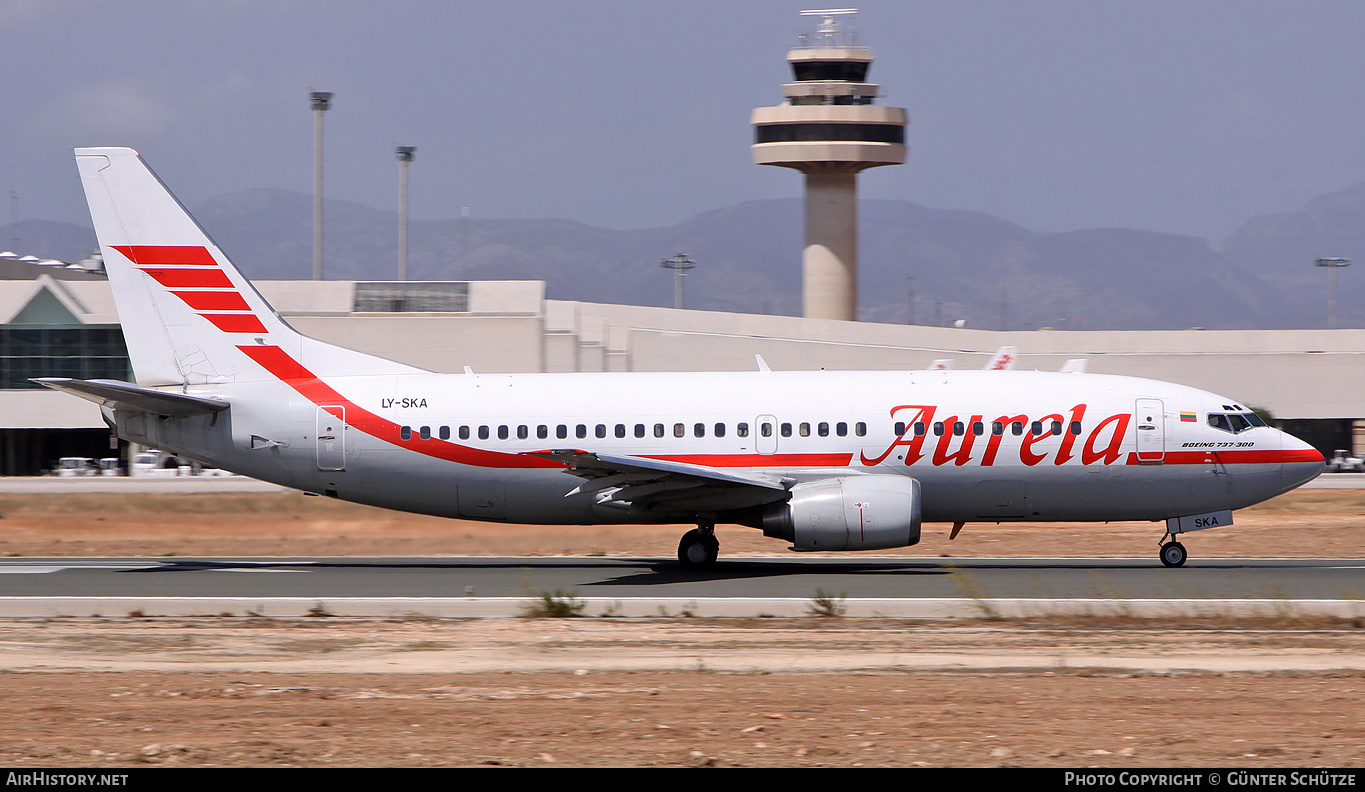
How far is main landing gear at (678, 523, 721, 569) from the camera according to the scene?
23.2 m

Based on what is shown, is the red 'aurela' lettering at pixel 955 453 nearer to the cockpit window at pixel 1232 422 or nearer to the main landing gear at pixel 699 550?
the main landing gear at pixel 699 550

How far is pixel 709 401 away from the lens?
2348 cm

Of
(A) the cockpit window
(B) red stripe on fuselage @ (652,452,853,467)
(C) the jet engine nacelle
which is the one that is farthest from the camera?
→ (A) the cockpit window

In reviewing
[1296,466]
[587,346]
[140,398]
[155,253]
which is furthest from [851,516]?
[587,346]

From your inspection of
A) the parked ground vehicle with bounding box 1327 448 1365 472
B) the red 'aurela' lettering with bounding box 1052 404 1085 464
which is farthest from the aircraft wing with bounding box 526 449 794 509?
the parked ground vehicle with bounding box 1327 448 1365 472

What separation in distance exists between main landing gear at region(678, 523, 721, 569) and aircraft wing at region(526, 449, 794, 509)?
2.23 ft

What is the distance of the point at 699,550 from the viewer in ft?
76.3

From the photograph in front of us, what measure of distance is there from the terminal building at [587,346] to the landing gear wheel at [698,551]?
3329 centimetres

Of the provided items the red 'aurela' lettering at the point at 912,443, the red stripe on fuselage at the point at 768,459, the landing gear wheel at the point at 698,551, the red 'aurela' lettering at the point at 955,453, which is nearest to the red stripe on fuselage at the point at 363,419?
the red stripe on fuselage at the point at 768,459

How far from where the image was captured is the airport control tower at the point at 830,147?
84062 millimetres

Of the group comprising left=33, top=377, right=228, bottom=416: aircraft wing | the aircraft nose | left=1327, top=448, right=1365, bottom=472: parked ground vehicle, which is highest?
left=33, top=377, right=228, bottom=416: aircraft wing

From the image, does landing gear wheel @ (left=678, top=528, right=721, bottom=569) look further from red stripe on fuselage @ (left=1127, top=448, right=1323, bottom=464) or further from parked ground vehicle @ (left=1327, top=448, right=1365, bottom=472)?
parked ground vehicle @ (left=1327, top=448, right=1365, bottom=472)

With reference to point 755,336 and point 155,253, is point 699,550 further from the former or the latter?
point 755,336

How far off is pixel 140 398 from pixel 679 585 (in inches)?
396
